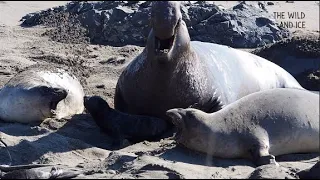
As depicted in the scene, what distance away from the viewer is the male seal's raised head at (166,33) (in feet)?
17.2

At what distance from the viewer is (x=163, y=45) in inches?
216

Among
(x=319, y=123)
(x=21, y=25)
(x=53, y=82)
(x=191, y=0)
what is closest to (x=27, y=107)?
(x=53, y=82)

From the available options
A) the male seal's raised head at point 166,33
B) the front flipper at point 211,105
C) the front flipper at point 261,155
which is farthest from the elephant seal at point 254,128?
the front flipper at point 211,105

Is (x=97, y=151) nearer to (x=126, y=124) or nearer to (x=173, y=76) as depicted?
(x=126, y=124)

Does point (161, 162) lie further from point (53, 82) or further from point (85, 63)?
point (85, 63)

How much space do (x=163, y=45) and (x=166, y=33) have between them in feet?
0.77

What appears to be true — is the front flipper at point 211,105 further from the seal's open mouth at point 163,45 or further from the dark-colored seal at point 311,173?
the dark-colored seal at point 311,173

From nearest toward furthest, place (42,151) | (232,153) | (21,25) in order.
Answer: (232,153) < (42,151) < (21,25)

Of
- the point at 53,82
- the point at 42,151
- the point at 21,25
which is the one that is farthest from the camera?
the point at 21,25

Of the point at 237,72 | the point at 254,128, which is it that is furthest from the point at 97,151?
the point at 237,72

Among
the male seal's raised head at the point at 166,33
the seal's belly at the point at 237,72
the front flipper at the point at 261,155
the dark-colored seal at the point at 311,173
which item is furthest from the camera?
the seal's belly at the point at 237,72

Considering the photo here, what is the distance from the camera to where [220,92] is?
21.2 feet

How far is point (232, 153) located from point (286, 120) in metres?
0.48

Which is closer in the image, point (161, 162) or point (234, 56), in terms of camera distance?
point (161, 162)
